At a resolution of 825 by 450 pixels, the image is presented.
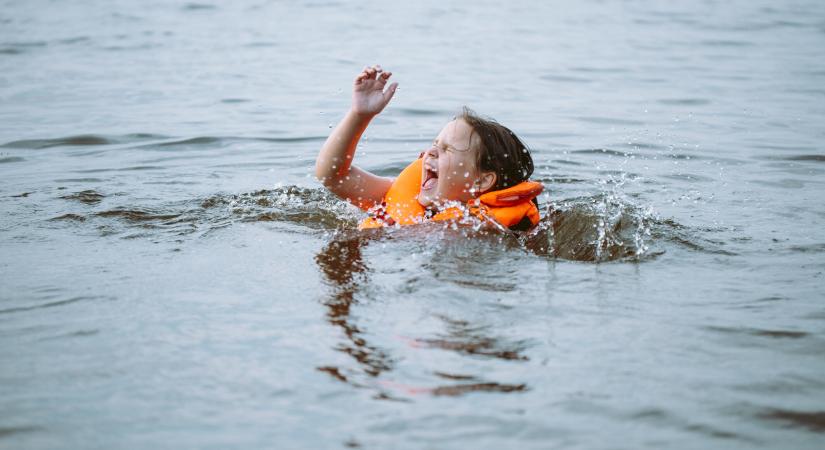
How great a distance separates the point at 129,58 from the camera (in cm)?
1370

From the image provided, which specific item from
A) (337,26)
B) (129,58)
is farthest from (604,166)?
(337,26)

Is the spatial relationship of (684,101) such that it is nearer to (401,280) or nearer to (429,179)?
(429,179)

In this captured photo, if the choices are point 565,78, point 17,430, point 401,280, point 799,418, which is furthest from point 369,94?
point 565,78

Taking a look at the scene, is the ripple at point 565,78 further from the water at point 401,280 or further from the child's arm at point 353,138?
the child's arm at point 353,138

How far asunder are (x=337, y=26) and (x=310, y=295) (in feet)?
43.6

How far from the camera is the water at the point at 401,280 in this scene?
3.32 m

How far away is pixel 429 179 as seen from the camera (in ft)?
18.8

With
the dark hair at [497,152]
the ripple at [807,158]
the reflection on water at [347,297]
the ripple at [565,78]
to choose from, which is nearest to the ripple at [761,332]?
the reflection on water at [347,297]

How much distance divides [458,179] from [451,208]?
0.19 metres

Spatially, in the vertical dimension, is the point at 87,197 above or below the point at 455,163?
below

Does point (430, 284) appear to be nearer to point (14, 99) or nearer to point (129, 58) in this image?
point (14, 99)

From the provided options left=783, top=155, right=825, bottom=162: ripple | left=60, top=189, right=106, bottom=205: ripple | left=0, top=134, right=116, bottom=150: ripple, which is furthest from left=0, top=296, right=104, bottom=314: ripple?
left=783, top=155, right=825, bottom=162: ripple

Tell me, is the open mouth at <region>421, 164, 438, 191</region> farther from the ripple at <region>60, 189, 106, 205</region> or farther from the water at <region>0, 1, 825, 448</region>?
the ripple at <region>60, 189, 106, 205</region>

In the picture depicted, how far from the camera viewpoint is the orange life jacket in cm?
553
